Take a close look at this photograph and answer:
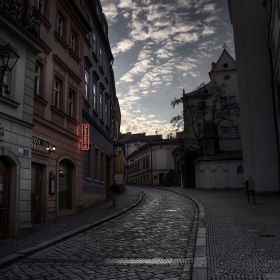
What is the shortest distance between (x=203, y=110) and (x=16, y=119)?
44845mm

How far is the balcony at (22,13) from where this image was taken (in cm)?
1092

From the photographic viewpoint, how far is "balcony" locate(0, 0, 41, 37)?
10919 mm

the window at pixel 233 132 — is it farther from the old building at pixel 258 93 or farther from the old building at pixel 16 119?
the old building at pixel 16 119

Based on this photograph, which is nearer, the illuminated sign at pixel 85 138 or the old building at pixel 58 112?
the old building at pixel 58 112

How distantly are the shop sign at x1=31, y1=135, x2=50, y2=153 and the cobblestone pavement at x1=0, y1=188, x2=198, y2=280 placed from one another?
3.79 m

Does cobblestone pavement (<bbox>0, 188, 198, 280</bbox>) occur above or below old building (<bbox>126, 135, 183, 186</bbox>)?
below

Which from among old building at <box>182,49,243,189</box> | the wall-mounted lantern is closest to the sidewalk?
the wall-mounted lantern

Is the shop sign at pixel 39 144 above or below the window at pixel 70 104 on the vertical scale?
below

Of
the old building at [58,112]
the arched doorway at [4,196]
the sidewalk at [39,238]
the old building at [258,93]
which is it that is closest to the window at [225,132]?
the old building at [258,93]

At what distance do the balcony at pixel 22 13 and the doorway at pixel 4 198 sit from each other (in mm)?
4399

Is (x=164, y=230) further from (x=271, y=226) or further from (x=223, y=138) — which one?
(x=223, y=138)

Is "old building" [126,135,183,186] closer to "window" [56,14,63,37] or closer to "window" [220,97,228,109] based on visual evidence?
"window" [220,97,228,109]

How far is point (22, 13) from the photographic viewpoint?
1204cm

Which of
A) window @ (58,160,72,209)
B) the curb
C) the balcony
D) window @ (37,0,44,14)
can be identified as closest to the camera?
the curb
